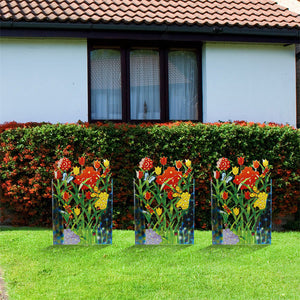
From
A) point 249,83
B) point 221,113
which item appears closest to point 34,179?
point 221,113

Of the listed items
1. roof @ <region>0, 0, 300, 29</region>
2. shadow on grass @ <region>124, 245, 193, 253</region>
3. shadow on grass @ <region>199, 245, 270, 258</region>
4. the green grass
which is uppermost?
roof @ <region>0, 0, 300, 29</region>

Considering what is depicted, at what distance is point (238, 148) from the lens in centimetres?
840

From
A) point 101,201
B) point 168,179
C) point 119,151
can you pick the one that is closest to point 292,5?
point 119,151

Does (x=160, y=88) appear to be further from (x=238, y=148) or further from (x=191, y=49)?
(x=238, y=148)

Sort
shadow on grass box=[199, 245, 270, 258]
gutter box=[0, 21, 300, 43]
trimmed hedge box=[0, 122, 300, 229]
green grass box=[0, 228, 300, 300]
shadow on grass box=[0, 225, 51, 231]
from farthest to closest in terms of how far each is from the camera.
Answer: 1. gutter box=[0, 21, 300, 43]
2. trimmed hedge box=[0, 122, 300, 229]
3. shadow on grass box=[0, 225, 51, 231]
4. shadow on grass box=[199, 245, 270, 258]
5. green grass box=[0, 228, 300, 300]

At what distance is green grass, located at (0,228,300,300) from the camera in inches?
194

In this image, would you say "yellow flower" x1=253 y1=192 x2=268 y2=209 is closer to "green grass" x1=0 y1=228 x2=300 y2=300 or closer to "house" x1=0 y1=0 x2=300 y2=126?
"green grass" x1=0 y1=228 x2=300 y2=300

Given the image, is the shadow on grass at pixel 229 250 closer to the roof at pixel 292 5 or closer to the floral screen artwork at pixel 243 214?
the floral screen artwork at pixel 243 214

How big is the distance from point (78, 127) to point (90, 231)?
8.29 ft

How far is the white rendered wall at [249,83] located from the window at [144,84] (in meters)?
0.37

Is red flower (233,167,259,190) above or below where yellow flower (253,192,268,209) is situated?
above

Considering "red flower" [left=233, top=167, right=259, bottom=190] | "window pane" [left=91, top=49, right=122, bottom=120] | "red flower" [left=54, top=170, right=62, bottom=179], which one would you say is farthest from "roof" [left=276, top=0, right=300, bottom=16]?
"red flower" [left=54, top=170, right=62, bottom=179]

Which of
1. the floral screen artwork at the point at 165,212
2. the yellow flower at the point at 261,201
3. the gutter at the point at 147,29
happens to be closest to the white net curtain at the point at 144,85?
the gutter at the point at 147,29

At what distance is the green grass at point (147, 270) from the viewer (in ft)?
16.2
